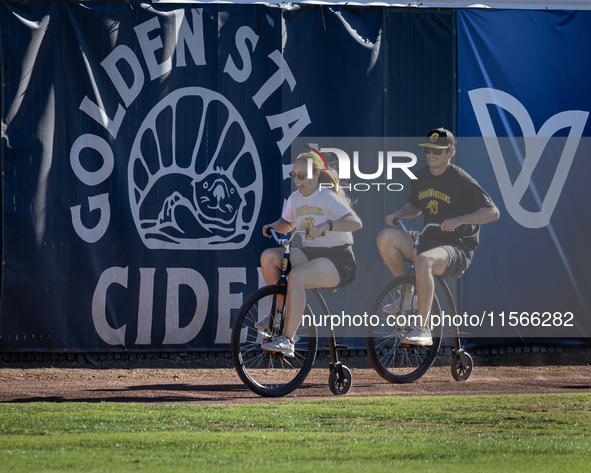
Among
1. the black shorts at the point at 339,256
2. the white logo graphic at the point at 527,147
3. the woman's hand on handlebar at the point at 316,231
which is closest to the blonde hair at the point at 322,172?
the black shorts at the point at 339,256

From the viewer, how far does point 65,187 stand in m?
6.68

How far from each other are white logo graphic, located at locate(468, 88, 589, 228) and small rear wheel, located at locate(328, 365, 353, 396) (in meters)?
3.17

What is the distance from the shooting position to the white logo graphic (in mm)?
7129

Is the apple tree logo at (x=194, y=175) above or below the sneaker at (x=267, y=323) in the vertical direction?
above

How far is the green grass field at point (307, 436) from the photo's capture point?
2783mm

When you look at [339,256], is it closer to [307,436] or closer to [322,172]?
[322,172]

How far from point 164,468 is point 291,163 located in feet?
15.2

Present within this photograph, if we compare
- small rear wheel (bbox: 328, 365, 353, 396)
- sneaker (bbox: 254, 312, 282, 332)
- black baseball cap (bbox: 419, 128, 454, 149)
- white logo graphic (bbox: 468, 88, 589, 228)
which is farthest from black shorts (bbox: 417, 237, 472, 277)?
Answer: white logo graphic (bbox: 468, 88, 589, 228)

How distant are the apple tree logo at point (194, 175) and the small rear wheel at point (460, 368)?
246cm

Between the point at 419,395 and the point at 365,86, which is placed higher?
the point at 365,86

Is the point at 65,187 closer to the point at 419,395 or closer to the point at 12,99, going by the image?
the point at 12,99

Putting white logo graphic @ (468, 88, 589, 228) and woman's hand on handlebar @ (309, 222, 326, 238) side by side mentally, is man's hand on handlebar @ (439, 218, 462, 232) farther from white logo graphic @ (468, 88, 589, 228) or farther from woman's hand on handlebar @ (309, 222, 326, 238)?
white logo graphic @ (468, 88, 589, 228)

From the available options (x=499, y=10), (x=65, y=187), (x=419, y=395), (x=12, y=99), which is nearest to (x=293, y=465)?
(x=419, y=395)

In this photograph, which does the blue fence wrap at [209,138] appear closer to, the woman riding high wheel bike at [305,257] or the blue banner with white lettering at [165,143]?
the blue banner with white lettering at [165,143]
